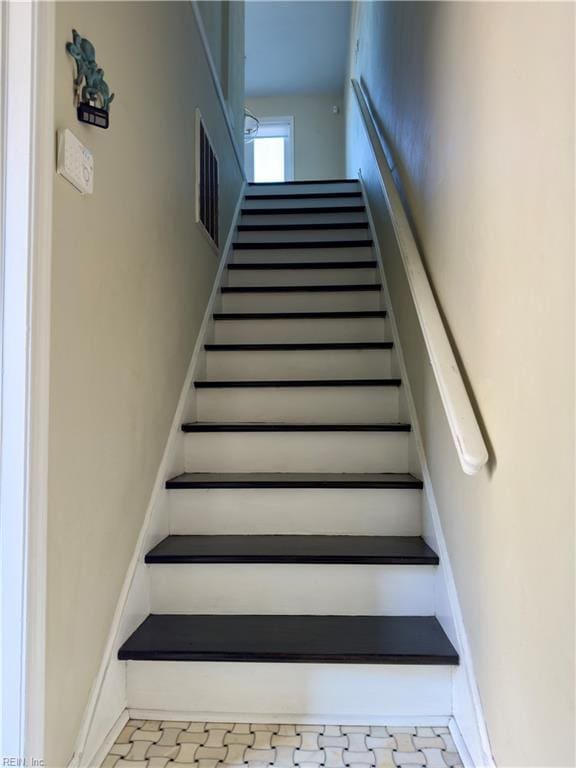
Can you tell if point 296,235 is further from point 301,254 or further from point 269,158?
point 269,158

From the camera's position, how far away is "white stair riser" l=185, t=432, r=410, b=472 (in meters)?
1.85

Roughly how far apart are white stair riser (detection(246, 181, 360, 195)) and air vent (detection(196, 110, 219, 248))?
127 cm

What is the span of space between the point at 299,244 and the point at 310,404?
1334 millimetres

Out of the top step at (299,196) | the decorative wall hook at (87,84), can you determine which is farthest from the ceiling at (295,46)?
the decorative wall hook at (87,84)

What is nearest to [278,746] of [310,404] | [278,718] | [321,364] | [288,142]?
[278,718]

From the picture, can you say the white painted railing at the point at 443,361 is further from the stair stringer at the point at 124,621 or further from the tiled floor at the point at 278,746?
the stair stringer at the point at 124,621

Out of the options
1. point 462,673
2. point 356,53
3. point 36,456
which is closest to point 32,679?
point 36,456

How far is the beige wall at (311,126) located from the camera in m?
6.32

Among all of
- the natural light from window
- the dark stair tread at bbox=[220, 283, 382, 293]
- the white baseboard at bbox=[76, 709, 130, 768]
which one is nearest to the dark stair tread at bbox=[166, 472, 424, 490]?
the white baseboard at bbox=[76, 709, 130, 768]

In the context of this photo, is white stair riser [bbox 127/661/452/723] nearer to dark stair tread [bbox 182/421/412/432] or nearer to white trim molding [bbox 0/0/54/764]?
white trim molding [bbox 0/0/54/764]

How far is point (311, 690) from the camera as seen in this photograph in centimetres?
123

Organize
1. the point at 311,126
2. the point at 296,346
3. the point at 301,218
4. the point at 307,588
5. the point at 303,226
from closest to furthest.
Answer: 1. the point at 307,588
2. the point at 296,346
3. the point at 303,226
4. the point at 301,218
5. the point at 311,126

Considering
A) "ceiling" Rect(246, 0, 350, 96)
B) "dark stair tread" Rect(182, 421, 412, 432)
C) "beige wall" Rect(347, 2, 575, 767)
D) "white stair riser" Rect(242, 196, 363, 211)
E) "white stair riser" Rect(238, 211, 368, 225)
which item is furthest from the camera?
"ceiling" Rect(246, 0, 350, 96)

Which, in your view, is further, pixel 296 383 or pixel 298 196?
pixel 298 196
